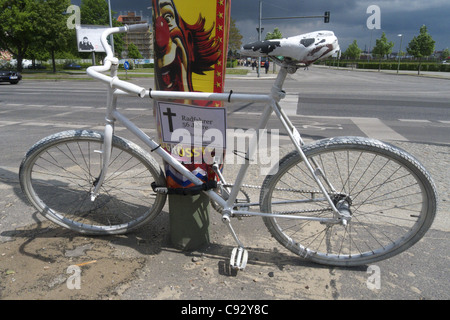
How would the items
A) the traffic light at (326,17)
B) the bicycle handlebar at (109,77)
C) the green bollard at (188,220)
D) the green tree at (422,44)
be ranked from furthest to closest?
the green tree at (422,44) < the traffic light at (326,17) < the green bollard at (188,220) < the bicycle handlebar at (109,77)

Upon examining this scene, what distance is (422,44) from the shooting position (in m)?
45.6

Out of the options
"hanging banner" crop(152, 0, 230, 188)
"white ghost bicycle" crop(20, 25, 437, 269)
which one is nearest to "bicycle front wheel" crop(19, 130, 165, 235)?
"white ghost bicycle" crop(20, 25, 437, 269)

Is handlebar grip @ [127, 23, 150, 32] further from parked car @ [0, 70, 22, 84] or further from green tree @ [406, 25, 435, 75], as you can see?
green tree @ [406, 25, 435, 75]

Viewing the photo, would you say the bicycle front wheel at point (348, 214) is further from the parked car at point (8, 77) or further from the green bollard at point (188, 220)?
the parked car at point (8, 77)

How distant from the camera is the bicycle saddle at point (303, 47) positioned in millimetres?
2059

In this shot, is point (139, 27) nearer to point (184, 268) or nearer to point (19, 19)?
point (184, 268)

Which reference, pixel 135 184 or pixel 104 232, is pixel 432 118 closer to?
pixel 135 184

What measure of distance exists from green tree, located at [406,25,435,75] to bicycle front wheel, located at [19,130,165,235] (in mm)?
50795

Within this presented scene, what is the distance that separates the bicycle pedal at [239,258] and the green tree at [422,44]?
51170 mm

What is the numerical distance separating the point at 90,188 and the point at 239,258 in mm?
1489

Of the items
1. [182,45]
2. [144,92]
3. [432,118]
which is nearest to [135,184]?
[144,92]

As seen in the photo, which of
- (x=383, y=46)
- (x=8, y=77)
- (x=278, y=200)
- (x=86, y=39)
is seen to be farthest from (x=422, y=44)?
(x=278, y=200)

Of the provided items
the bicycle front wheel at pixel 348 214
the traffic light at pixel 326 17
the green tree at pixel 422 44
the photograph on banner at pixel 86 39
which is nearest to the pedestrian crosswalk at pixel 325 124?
the bicycle front wheel at pixel 348 214

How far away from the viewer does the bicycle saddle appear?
6.75ft
